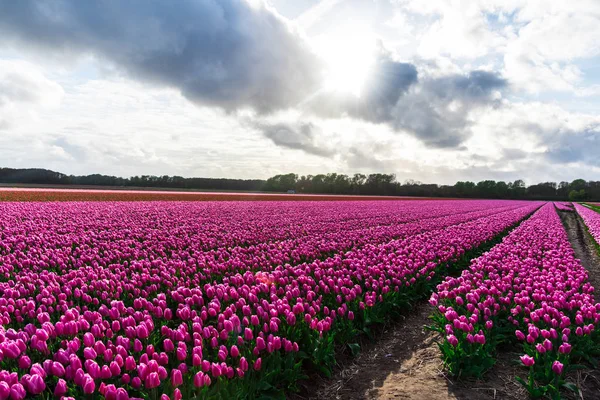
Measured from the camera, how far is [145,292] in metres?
6.09

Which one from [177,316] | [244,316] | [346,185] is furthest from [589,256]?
[346,185]

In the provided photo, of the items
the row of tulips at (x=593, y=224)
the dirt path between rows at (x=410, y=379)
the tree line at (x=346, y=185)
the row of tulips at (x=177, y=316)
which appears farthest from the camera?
the tree line at (x=346, y=185)

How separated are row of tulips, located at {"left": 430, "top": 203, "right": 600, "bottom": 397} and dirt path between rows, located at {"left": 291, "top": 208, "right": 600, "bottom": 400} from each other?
0.19m

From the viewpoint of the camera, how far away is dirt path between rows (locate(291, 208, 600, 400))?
4.58 meters

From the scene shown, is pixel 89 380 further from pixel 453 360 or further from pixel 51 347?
pixel 453 360

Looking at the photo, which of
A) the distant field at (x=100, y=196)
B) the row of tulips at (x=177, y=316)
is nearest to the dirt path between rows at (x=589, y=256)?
the row of tulips at (x=177, y=316)

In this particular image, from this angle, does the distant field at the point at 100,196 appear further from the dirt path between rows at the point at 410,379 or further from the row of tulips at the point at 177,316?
the dirt path between rows at the point at 410,379

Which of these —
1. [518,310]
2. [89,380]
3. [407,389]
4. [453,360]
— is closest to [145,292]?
[89,380]

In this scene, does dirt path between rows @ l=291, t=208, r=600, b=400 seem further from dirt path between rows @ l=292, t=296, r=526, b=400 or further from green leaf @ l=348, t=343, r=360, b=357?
green leaf @ l=348, t=343, r=360, b=357

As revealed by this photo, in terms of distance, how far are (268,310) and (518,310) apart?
3961mm

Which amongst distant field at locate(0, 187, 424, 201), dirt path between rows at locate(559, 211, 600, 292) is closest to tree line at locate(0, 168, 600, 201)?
distant field at locate(0, 187, 424, 201)

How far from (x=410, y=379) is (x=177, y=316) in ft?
11.5

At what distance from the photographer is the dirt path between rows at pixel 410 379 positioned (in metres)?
4.58

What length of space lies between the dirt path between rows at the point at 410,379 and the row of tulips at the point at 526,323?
0.63ft
